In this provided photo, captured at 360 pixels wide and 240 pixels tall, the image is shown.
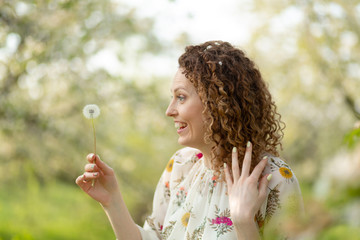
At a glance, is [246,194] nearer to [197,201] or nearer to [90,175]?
[197,201]

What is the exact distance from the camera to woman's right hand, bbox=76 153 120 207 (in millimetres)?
1942

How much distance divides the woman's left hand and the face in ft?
0.93

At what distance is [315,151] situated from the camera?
1132cm

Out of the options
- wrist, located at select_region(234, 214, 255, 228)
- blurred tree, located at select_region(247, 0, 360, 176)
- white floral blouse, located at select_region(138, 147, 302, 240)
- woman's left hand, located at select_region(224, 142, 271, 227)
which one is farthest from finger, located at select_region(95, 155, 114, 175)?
blurred tree, located at select_region(247, 0, 360, 176)

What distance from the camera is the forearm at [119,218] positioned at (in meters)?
1.98

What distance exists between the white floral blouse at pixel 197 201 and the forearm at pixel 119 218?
0.36 feet

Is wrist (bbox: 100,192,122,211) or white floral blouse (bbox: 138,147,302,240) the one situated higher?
white floral blouse (bbox: 138,147,302,240)

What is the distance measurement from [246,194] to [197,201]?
1.67ft

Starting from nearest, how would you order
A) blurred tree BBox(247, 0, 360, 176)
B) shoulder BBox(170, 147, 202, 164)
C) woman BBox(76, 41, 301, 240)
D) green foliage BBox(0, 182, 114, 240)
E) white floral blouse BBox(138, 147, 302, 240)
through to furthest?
1. white floral blouse BBox(138, 147, 302, 240)
2. woman BBox(76, 41, 301, 240)
3. shoulder BBox(170, 147, 202, 164)
4. blurred tree BBox(247, 0, 360, 176)
5. green foliage BBox(0, 182, 114, 240)

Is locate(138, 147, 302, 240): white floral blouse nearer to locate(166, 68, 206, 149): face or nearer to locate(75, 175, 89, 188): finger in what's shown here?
locate(166, 68, 206, 149): face

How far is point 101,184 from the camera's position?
6.58 feet

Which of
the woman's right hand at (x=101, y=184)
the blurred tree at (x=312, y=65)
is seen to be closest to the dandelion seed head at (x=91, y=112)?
the woman's right hand at (x=101, y=184)

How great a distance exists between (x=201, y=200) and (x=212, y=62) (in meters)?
0.72

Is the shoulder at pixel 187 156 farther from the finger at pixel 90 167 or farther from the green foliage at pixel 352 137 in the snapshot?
the green foliage at pixel 352 137
